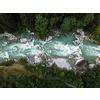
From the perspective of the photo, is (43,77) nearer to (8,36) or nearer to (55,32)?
(55,32)

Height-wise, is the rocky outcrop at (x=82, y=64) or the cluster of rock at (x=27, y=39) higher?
the cluster of rock at (x=27, y=39)

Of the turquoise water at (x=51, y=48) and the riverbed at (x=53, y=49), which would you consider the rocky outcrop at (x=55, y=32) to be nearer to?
the riverbed at (x=53, y=49)

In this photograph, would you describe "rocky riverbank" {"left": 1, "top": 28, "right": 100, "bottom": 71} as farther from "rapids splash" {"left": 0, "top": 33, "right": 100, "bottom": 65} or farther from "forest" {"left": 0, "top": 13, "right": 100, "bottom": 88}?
"forest" {"left": 0, "top": 13, "right": 100, "bottom": 88}

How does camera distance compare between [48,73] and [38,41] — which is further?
[38,41]

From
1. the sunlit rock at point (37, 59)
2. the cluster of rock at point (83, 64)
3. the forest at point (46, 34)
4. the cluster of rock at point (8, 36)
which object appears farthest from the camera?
→ the sunlit rock at point (37, 59)

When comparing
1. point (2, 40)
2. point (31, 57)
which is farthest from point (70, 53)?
point (2, 40)

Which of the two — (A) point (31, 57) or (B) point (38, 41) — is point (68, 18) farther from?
(A) point (31, 57)

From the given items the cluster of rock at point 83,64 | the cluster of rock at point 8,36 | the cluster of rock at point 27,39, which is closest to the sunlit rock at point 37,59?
the cluster of rock at point 27,39

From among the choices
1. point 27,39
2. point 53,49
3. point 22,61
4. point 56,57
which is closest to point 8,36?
point 27,39
